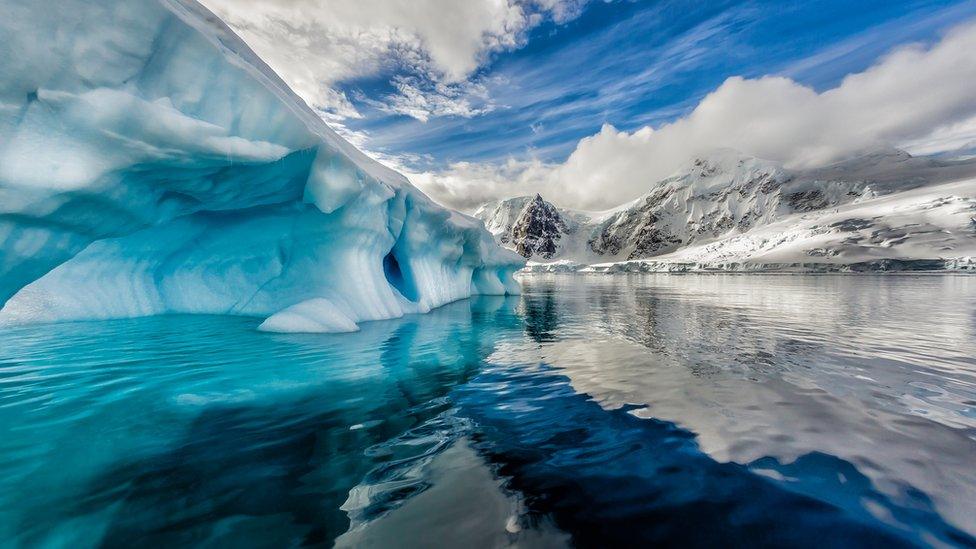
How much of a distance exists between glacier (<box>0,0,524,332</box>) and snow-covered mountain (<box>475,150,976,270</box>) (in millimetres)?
90884

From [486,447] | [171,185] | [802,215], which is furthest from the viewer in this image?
[802,215]

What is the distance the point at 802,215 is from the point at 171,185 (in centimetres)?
18080

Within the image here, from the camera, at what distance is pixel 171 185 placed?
7340mm

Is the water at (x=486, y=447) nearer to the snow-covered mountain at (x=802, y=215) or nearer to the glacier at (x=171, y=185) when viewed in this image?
the glacier at (x=171, y=185)

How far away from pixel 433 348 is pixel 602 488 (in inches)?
245

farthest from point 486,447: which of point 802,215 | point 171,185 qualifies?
point 802,215

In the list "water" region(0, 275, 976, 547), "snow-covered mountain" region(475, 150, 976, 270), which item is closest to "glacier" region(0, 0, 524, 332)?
"water" region(0, 275, 976, 547)

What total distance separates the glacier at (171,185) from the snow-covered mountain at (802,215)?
90.9m

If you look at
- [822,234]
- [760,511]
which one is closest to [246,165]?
[760,511]

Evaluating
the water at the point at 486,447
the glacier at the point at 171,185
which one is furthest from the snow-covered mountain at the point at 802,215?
the water at the point at 486,447

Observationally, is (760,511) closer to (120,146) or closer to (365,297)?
(120,146)

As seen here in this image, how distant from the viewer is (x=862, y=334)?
9.44 meters

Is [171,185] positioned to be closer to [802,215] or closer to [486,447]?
[486,447]

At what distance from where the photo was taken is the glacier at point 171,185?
5008 millimetres
